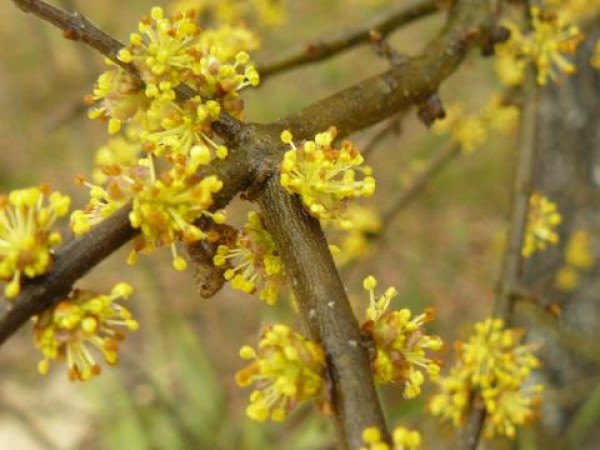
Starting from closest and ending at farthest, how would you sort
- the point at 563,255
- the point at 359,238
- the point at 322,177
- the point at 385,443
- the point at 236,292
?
the point at 385,443 → the point at 322,177 → the point at 359,238 → the point at 563,255 → the point at 236,292

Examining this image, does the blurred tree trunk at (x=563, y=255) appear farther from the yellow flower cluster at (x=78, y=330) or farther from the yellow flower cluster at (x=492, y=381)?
the yellow flower cluster at (x=78, y=330)

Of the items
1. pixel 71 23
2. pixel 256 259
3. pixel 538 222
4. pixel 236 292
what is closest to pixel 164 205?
pixel 256 259

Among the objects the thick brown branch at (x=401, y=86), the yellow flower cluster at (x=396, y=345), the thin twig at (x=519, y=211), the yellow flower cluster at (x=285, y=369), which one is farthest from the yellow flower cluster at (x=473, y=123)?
the yellow flower cluster at (x=285, y=369)

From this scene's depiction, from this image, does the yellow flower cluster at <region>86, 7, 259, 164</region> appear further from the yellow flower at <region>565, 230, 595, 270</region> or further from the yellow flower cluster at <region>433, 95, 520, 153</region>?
the yellow flower at <region>565, 230, 595, 270</region>

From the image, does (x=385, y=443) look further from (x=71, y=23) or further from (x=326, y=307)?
(x=71, y=23)

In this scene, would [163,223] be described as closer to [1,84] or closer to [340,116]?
[340,116]

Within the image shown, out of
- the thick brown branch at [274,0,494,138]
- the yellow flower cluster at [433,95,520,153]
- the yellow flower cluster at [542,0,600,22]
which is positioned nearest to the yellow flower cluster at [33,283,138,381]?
the thick brown branch at [274,0,494,138]
